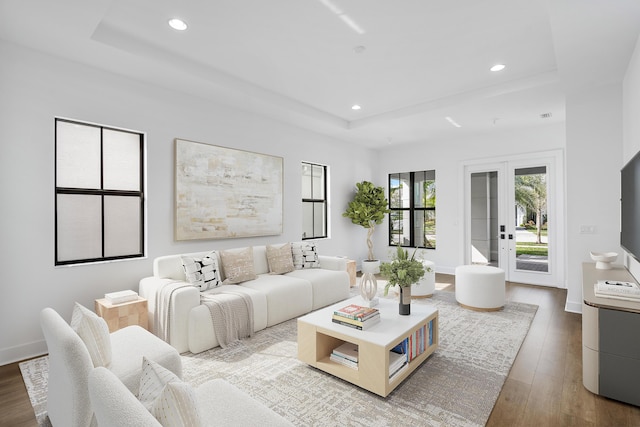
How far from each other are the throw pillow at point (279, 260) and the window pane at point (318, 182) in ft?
5.74

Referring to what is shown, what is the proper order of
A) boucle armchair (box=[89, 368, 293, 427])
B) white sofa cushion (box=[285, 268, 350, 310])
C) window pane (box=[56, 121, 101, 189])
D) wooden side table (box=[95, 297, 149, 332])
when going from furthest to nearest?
white sofa cushion (box=[285, 268, 350, 310]), window pane (box=[56, 121, 101, 189]), wooden side table (box=[95, 297, 149, 332]), boucle armchair (box=[89, 368, 293, 427])

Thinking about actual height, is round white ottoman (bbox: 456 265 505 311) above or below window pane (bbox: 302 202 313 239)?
below

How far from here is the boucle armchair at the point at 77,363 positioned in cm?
145

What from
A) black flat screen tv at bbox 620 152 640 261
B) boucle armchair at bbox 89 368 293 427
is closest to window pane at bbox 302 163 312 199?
black flat screen tv at bbox 620 152 640 261

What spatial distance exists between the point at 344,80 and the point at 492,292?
3.17m

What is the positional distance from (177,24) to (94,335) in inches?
96.7

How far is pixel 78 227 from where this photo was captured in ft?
10.6

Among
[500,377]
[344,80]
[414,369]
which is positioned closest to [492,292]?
[500,377]

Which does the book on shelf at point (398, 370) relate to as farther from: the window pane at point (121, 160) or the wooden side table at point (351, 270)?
the window pane at point (121, 160)

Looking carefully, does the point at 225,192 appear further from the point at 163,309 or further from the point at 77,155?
the point at 163,309

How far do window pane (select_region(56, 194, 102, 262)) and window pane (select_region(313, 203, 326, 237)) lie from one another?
3.46 m

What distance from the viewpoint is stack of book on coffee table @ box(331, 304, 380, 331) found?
247 cm

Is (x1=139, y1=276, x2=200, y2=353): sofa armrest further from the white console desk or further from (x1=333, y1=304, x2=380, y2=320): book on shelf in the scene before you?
the white console desk

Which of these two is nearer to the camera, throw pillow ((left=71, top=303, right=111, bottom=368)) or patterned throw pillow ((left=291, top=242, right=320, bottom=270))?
throw pillow ((left=71, top=303, right=111, bottom=368))
